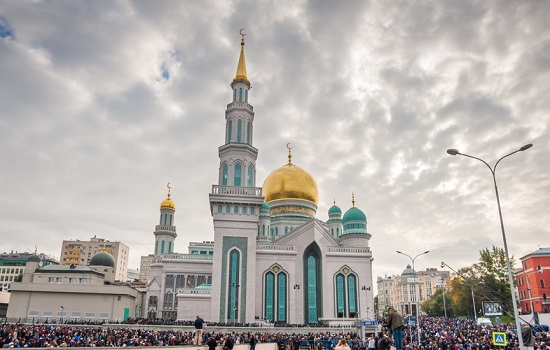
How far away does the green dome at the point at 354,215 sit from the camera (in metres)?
56.7

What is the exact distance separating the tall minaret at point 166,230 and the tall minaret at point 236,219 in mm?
20478

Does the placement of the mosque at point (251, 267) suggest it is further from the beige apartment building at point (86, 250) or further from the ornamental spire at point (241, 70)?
the beige apartment building at point (86, 250)

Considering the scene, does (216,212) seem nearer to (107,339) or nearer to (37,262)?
(107,339)

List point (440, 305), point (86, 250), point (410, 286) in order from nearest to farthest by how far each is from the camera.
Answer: point (440, 305), point (86, 250), point (410, 286)

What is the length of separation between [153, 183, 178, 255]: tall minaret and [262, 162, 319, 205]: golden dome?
618 inches

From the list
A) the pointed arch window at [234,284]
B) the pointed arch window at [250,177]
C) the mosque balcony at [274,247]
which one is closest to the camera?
the pointed arch window at [234,284]

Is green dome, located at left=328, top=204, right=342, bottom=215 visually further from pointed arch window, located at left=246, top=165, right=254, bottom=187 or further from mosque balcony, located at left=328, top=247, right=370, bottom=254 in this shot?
pointed arch window, located at left=246, top=165, right=254, bottom=187

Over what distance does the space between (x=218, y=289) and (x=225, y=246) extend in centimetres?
435

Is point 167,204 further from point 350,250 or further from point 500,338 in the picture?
point 500,338

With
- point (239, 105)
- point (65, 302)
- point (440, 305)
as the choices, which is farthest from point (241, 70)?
point (440, 305)

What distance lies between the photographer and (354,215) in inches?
2244

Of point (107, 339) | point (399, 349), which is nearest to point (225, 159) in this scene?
point (107, 339)

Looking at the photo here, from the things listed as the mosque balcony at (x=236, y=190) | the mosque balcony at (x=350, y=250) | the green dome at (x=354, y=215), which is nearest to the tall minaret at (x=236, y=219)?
the mosque balcony at (x=236, y=190)

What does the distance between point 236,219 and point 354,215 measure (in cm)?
1778
